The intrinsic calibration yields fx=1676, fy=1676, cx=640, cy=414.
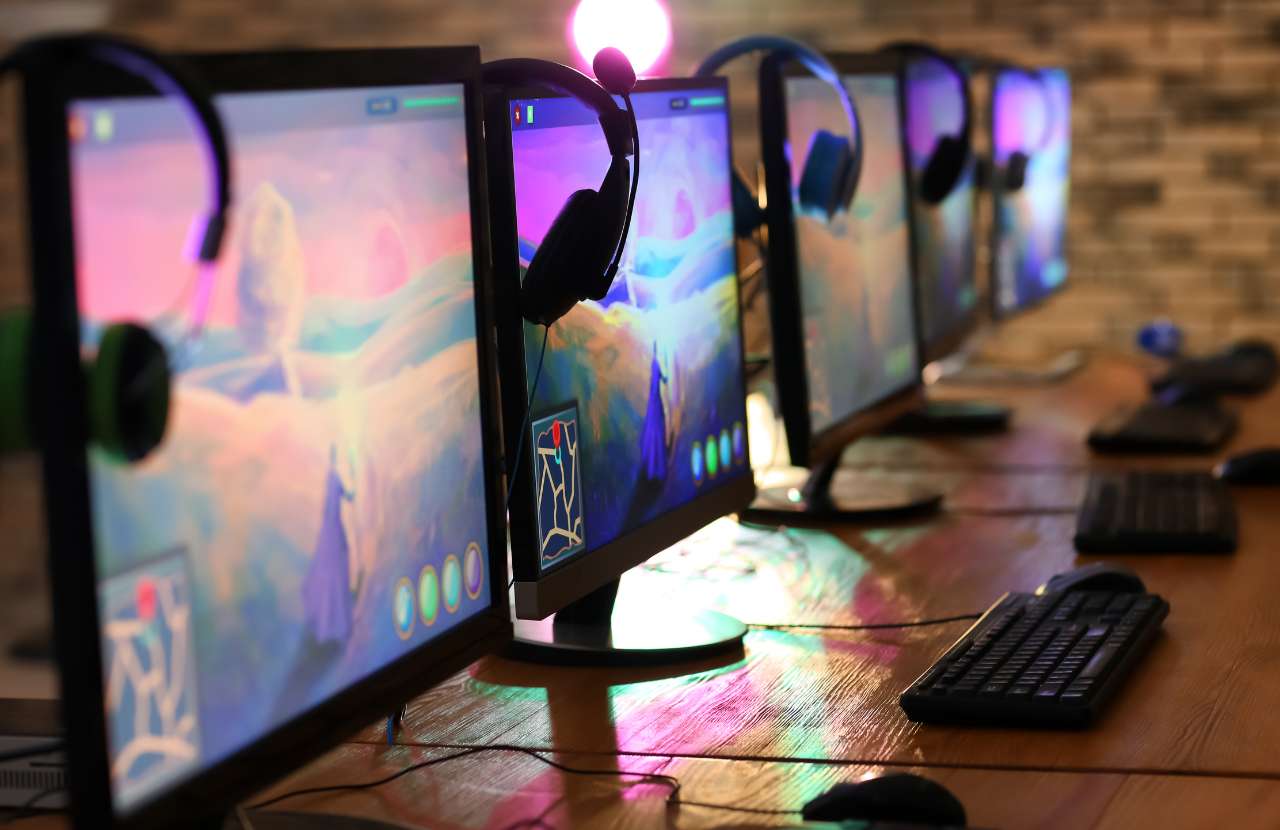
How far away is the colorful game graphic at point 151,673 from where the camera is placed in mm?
746

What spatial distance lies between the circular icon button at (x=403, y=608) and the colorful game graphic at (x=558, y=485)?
0.69 ft

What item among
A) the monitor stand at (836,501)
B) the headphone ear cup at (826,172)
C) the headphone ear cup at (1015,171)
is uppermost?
the headphone ear cup at (1015,171)

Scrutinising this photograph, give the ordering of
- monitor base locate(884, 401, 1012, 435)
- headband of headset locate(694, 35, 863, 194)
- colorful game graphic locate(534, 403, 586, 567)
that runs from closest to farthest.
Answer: colorful game graphic locate(534, 403, 586, 567)
headband of headset locate(694, 35, 863, 194)
monitor base locate(884, 401, 1012, 435)

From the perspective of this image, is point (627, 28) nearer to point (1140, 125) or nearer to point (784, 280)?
point (1140, 125)

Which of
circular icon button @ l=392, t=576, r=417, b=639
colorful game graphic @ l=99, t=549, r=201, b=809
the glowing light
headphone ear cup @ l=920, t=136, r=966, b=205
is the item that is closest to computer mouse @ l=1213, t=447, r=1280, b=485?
headphone ear cup @ l=920, t=136, r=966, b=205

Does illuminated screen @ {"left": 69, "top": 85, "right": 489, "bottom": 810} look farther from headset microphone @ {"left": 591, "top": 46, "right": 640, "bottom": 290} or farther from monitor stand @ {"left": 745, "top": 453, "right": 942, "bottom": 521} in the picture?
monitor stand @ {"left": 745, "top": 453, "right": 942, "bottom": 521}

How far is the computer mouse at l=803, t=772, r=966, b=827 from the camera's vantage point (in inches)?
39.8

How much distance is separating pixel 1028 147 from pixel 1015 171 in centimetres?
19

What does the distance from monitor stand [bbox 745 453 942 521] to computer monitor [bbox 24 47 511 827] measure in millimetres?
906

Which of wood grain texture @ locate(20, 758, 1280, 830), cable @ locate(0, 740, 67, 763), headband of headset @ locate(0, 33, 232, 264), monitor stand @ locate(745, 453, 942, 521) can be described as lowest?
wood grain texture @ locate(20, 758, 1280, 830)

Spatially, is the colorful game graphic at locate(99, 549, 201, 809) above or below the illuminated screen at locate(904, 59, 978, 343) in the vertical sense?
below

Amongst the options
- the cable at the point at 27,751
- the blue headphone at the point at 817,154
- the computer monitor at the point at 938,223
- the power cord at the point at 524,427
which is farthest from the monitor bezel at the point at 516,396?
the computer monitor at the point at 938,223

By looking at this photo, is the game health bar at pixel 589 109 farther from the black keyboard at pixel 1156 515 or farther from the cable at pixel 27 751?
the black keyboard at pixel 1156 515

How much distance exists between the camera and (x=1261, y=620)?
153 cm
